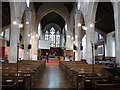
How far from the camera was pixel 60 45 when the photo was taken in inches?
1399

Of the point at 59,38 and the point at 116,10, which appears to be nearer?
the point at 116,10

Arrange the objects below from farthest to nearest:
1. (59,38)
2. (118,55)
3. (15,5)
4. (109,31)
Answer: (59,38) < (109,31) < (15,5) < (118,55)

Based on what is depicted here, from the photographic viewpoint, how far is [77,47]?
14.8 meters

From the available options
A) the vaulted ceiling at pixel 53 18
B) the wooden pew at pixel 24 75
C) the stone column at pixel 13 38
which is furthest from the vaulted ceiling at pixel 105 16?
the vaulted ceiling at pixel 53 18

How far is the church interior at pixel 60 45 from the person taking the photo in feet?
12.6

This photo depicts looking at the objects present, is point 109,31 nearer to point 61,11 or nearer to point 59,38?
point 61,11

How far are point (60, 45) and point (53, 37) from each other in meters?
3.25

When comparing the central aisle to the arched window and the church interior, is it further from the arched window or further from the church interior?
the arched window

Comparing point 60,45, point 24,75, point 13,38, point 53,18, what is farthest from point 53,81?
point 60,45

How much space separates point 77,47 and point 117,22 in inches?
340

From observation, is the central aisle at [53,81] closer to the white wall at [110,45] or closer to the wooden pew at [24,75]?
the wooden pew at [24,75]

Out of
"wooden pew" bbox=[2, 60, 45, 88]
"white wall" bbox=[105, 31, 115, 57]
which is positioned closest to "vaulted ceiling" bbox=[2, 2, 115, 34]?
"white wall" bbox=[105, 31, 115, 57]

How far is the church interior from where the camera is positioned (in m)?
3.85

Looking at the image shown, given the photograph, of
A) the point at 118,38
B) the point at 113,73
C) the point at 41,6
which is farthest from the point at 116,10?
the point at 41,6
